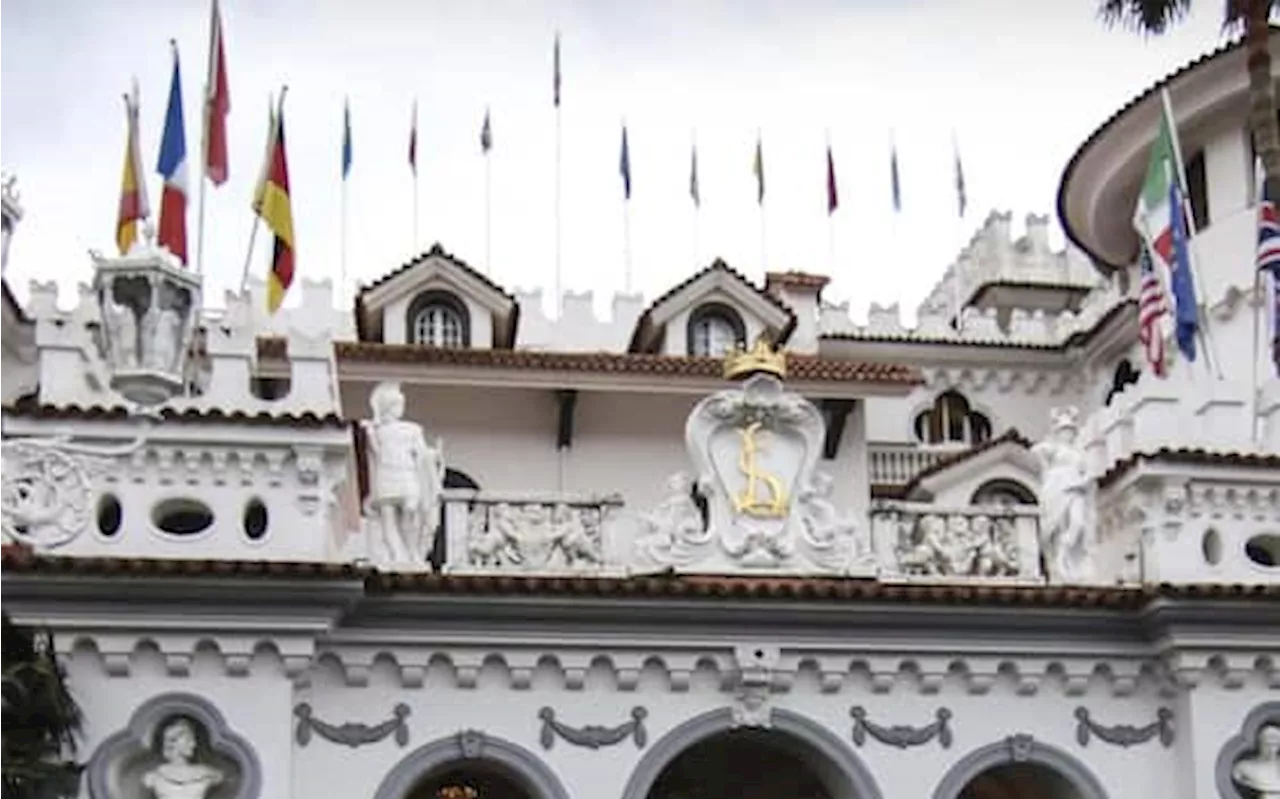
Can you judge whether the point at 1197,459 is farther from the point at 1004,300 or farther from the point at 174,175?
the point at 1004,300

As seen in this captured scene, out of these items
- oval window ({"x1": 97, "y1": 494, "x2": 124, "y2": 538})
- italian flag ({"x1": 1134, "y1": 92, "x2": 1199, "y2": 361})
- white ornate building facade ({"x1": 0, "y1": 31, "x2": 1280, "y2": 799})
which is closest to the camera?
white ornate building facade ({"x1": 0, "y1": 31, "x2": 1280, "y2": 799})

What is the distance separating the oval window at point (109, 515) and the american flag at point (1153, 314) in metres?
10.5

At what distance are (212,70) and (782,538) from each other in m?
7.34

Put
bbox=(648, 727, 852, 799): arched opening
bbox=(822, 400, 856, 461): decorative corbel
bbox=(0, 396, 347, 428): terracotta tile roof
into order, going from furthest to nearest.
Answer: bbox=(822, 400, 856, 461): decorative corbel → bbox=(648, 727, 852, 799): arched opening → bbox=(0, 396, 347, 428): terracotta tile roof

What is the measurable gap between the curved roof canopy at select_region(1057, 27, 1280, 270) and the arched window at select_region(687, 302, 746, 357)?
5.21m

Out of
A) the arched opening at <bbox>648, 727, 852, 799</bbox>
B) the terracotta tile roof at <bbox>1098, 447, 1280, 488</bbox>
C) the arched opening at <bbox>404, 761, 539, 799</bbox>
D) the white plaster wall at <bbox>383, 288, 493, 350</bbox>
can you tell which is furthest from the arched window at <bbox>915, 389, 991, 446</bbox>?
the arched opening at <bbox>404, 761, 539, 799</bbox>

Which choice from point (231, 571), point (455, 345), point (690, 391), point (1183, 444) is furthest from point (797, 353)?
point (231, 571)

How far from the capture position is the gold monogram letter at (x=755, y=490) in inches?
740

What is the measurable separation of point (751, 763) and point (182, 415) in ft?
21.7

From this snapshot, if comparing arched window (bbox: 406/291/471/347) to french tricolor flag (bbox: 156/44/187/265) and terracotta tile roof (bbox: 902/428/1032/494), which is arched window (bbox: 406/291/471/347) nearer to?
terracotta tile roof (bbox: 902/428/1032/494)

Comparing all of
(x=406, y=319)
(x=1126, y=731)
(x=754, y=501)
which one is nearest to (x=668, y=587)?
(x=754, y=501)

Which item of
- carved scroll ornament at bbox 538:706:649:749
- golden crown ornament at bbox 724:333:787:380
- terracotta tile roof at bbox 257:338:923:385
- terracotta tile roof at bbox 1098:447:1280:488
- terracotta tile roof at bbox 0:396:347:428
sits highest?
terracotta tile roof at bbox 257:338:923:385

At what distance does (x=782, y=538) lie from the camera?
61.4 feet

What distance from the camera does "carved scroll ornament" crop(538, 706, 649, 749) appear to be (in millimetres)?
17859
